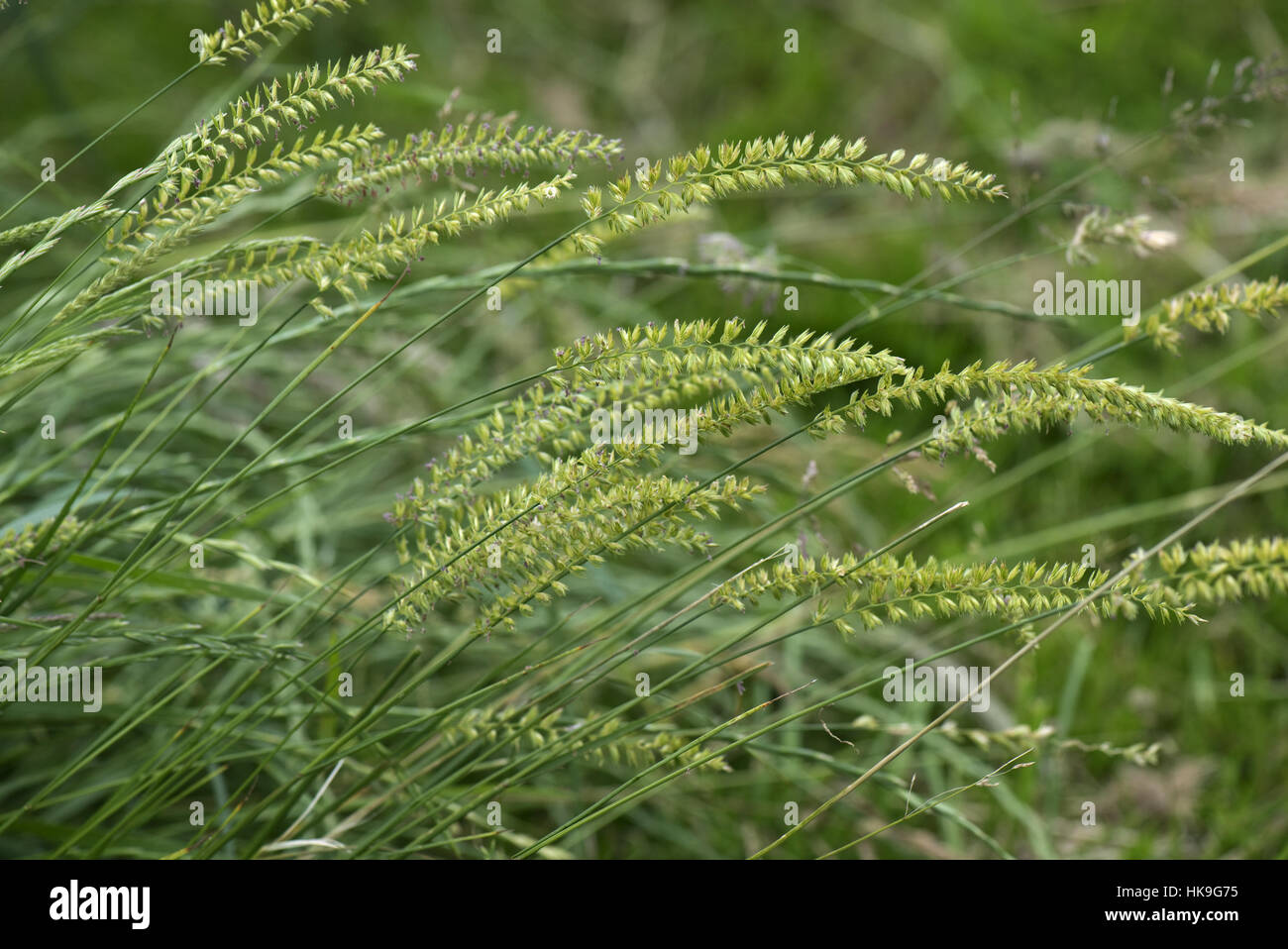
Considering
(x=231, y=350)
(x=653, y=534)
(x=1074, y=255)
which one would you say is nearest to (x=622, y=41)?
(x=231, y=350)

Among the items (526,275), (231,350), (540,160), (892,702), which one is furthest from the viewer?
(892,702)

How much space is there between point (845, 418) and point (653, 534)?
0.22 m

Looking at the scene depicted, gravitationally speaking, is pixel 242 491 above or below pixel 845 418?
above

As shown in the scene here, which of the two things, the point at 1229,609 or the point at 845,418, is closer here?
the point at 845,418

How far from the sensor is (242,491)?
6.14ft

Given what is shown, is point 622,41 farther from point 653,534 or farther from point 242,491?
point 653,534

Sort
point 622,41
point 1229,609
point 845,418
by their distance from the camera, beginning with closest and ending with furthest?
point 845,418, point 1229,609, point 622,41

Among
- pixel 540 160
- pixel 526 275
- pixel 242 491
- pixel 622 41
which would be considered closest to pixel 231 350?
pixel 242 491

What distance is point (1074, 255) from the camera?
4.38ft

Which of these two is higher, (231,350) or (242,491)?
(231,350)

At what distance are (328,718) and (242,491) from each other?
0.46 metres
